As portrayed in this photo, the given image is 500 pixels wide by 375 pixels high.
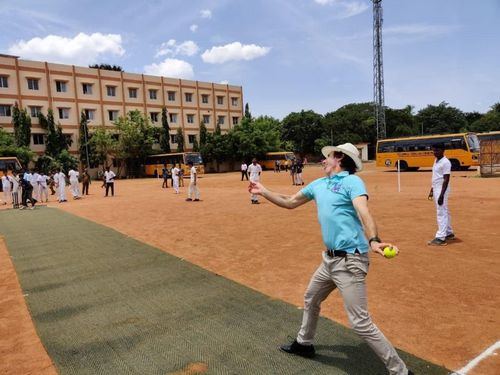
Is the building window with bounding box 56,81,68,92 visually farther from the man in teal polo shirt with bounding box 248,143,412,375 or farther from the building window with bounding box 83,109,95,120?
the man in teal polo shirt with bounding box 248,143,412,375

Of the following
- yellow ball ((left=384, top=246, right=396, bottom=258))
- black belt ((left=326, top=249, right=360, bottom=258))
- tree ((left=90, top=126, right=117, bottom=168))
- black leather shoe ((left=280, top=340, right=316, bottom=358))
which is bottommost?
black leather shoe ((left=280, top=340, right=316, bottom=358))

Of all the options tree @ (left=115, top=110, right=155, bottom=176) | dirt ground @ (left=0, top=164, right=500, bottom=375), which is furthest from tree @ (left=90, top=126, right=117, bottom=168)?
dirt ground @ (left=0, top=164, right=500, bottom=375)

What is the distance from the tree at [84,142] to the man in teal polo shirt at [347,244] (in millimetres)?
46664

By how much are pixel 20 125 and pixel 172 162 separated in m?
15.9

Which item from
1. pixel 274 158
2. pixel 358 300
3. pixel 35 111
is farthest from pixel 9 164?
pixel 358 300

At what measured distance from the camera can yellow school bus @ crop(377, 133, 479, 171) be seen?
2867cm

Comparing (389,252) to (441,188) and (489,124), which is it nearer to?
(441,188)

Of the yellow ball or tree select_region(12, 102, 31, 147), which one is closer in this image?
the yellow ball

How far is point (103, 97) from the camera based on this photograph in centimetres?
4834

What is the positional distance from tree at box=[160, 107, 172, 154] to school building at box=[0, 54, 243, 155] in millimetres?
1054

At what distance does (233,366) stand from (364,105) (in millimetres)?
83089

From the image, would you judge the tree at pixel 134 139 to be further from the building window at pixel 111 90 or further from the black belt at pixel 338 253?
the black belt at pixel 338 253

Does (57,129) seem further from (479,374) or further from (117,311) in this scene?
(479,374)

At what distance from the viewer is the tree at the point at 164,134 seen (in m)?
52.1
